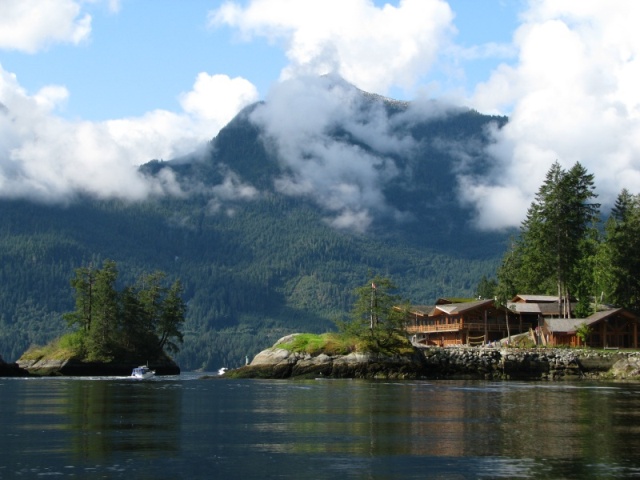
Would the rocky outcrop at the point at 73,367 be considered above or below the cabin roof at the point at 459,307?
below

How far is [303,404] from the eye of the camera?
216 ft

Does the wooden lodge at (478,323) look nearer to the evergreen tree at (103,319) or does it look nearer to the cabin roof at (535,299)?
the cabin roof at (535,299)

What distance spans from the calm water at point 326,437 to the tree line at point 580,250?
5547 centimetres

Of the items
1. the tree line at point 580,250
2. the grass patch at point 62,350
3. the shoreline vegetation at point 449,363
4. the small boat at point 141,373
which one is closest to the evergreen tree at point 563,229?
the tree line at point 580,250

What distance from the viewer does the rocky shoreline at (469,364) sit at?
10969 centimetres

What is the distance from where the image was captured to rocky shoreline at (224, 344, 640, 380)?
110m

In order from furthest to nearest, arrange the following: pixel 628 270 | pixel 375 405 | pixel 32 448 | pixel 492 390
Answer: pixel 628 270, pixel 492 390, pixel 375 405, pixel 32 448

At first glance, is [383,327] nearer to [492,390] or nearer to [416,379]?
[416,379]

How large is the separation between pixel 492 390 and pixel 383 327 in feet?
116

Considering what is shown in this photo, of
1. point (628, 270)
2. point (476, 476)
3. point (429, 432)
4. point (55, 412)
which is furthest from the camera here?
point (628, 270)

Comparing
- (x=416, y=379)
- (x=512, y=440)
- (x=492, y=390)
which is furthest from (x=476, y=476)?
(x=416, y=379)

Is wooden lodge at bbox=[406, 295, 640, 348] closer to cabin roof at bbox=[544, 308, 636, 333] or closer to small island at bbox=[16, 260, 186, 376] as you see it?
cabin roof at bbox=[544, 308, 636, 333]

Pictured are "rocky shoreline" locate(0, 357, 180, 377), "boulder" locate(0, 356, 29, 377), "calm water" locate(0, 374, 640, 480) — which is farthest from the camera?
"rocky shoreline" locate(0, 357, 180, 377)

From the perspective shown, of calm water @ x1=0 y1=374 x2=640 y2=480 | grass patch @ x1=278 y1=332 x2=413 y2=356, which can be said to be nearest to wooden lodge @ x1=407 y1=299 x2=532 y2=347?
grass patch @ x1=278 y1=332 x2=413 y2=356
